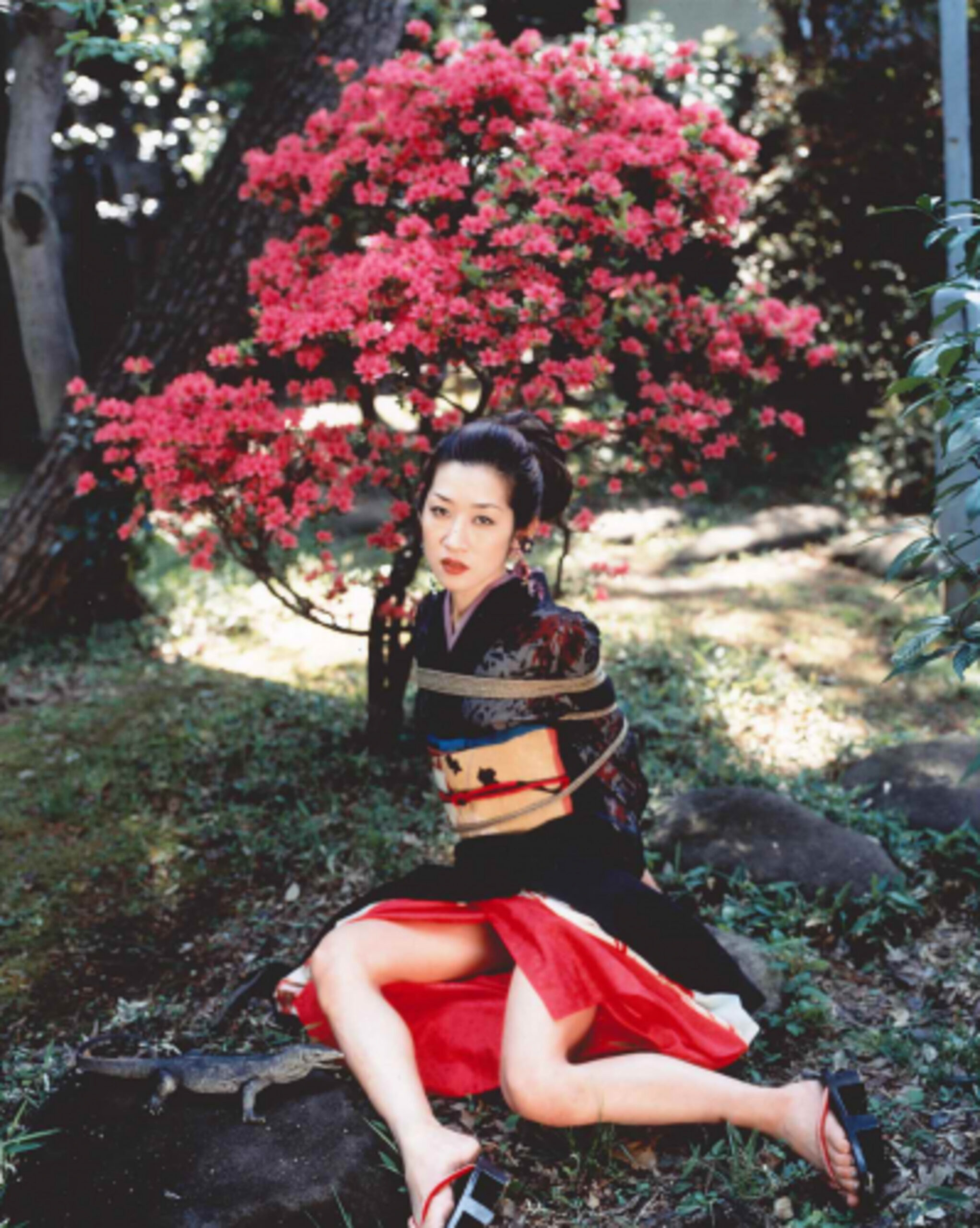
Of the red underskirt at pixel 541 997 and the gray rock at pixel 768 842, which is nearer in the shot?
the red underskirt at pixel 541 997

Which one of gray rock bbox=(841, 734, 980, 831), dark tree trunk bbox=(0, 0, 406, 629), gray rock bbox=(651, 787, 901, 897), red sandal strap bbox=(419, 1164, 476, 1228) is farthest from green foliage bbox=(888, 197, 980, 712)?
dark tree trunk bbox=(0, 0, 406, 629)

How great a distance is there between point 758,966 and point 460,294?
2.03 meters

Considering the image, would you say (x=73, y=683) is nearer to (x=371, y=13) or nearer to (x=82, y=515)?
Answer: (x=82, y=515)

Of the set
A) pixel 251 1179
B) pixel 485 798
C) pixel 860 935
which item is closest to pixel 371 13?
pixel 485 798

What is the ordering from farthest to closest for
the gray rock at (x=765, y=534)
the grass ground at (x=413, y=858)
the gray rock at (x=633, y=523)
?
1. the gray rock at (x=633, y=523)
2. the gray rock at (x=765, y=534)
3. the grass ground at (x=413, y=858)

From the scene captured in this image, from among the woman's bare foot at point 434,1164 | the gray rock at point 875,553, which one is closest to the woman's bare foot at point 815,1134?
the woman's bare foot at point 434,1164

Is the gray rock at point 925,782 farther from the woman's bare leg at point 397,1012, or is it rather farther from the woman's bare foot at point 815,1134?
the woman's bare leg at point 397,1012

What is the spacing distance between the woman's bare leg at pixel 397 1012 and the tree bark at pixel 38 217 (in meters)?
3.90

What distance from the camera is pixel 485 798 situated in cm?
251

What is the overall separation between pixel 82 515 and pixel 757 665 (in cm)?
324

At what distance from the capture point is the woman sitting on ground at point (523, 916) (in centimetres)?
220

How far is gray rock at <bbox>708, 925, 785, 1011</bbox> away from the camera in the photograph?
2.70 meters

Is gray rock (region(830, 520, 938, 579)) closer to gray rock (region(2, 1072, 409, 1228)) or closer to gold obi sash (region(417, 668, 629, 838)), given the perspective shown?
gold obi sash (region(417, 668, 629, 838))

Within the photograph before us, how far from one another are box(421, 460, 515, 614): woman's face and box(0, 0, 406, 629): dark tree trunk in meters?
3.07
